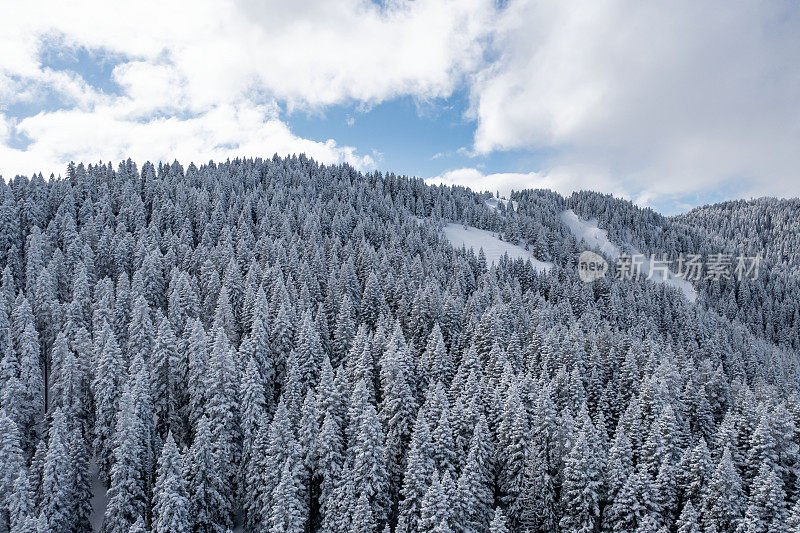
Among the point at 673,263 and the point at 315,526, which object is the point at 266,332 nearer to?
the point at 315,526

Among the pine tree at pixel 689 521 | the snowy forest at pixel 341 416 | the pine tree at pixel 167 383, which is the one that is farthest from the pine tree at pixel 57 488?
the pine tree at pixel 689 521

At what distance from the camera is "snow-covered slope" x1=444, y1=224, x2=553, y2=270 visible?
142m

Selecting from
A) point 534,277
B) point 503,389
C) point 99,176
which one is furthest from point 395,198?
point 503,389

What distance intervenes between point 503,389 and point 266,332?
27031 millimetres

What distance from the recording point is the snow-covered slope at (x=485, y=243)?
467 ft

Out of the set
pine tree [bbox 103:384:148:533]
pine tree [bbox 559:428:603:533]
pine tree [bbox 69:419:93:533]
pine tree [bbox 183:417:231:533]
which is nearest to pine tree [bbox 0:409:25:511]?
pine tree [bbox 69:419:93:533]

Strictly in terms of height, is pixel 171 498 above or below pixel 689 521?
above

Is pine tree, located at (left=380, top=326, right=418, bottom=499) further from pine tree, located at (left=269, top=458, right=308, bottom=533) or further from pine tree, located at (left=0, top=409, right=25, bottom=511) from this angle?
pine tree, located at (left=0, top=409, right=25, bottom=511)

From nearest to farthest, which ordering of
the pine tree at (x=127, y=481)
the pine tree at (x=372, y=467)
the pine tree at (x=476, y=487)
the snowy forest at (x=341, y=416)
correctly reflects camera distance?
the pine tree at (x=476, y=487)
the snowy forest at (x=341, y=416)
the pine tree at (x=127, y=481)
the pine tree at (x=372, y=467)

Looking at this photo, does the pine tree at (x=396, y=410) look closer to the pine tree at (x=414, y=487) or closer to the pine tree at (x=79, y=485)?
the pine tree at (x=414, y=487)

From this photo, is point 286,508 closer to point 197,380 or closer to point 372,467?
point 372,467

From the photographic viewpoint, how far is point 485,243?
153 m

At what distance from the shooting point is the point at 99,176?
373 feet

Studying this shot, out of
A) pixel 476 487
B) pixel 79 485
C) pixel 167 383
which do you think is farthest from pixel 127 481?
pixel 476 487
